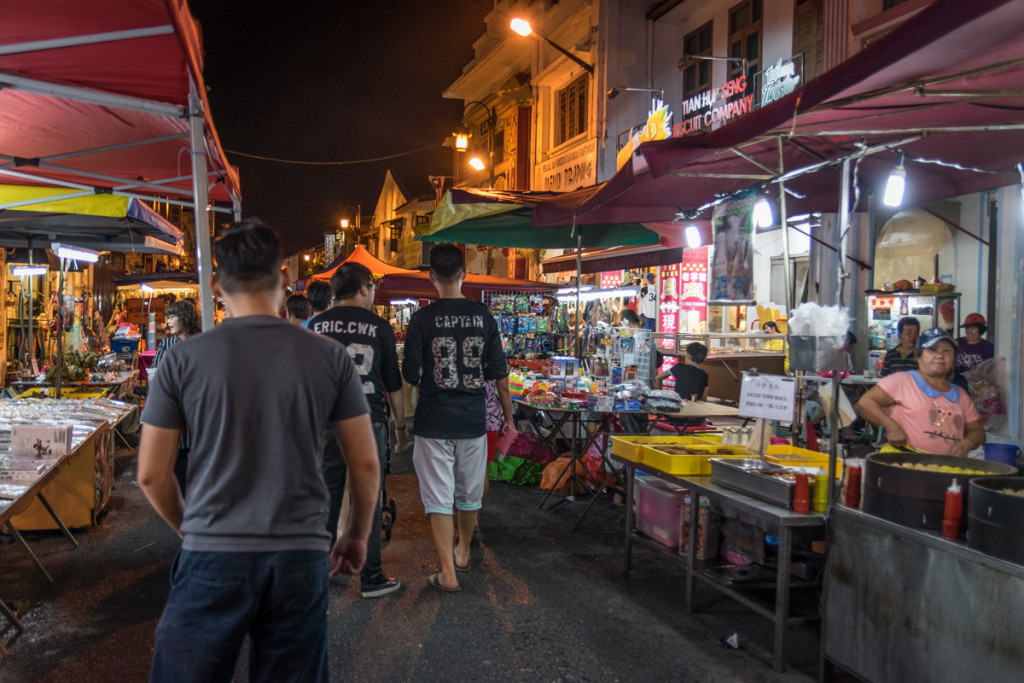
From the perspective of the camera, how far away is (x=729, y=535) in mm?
4855

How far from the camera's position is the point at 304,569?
215 centimetres

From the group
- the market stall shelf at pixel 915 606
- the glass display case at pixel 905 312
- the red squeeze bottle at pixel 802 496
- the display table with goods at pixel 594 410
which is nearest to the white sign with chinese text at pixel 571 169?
the glass display case at pixel 905 312

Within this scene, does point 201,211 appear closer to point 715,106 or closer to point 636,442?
point 636,442

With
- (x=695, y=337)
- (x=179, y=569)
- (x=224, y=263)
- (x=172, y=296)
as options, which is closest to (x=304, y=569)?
(x=179, y=569)

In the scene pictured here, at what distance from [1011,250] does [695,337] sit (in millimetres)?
4962

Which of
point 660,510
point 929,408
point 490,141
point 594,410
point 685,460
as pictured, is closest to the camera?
point 685,460

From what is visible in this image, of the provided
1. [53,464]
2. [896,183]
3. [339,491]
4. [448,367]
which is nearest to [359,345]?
[448,367]

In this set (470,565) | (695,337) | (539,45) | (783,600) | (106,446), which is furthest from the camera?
(539,45)

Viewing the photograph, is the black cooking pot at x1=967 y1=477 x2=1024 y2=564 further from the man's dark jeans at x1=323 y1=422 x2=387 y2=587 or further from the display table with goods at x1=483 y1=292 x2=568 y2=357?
the display table with goods at x1=483 y1=292 x2=568 y2=357

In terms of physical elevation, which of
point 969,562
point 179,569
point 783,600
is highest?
point 179,569

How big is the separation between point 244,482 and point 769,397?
318 centimetres

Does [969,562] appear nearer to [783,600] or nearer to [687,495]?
[783,600]

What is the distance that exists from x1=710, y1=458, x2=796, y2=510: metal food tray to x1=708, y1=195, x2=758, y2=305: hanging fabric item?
1022mm

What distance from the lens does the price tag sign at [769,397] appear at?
4121mm
